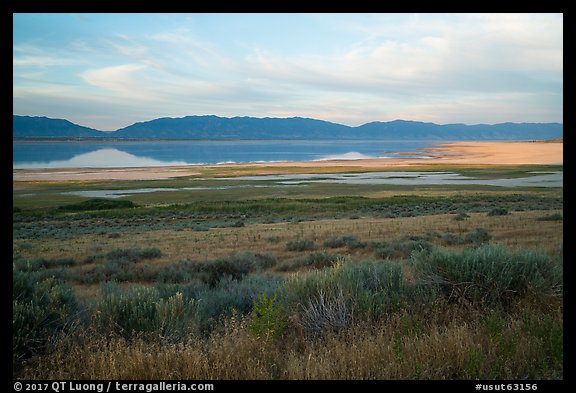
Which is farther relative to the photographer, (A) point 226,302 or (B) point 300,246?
(B) point 300,246

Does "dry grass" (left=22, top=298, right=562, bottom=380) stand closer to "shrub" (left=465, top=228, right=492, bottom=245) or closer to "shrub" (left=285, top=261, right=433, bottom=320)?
"shrub" (left=285, top=261, right=433, bottom=320)

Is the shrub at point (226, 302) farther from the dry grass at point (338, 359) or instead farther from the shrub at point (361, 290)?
the dry grass at point (338, 359)

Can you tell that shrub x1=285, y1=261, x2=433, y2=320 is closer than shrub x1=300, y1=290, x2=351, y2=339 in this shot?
No

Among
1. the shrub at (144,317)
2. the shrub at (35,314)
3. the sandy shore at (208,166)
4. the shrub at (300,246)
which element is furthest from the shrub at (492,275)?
the sandy shore at (208,166)

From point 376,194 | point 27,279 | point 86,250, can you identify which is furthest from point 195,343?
point 376,194

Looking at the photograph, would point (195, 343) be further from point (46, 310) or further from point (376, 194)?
point (376, 194)

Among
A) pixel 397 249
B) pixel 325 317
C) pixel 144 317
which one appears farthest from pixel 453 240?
pixel 144 317

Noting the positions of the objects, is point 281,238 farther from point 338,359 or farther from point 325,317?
point 338,359

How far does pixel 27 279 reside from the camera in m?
5.60

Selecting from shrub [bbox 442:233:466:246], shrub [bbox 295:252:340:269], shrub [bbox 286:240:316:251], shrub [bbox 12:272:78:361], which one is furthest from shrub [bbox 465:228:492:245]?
shrub [bbox 12:272:78:361]

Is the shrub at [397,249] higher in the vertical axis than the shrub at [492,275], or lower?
lower
